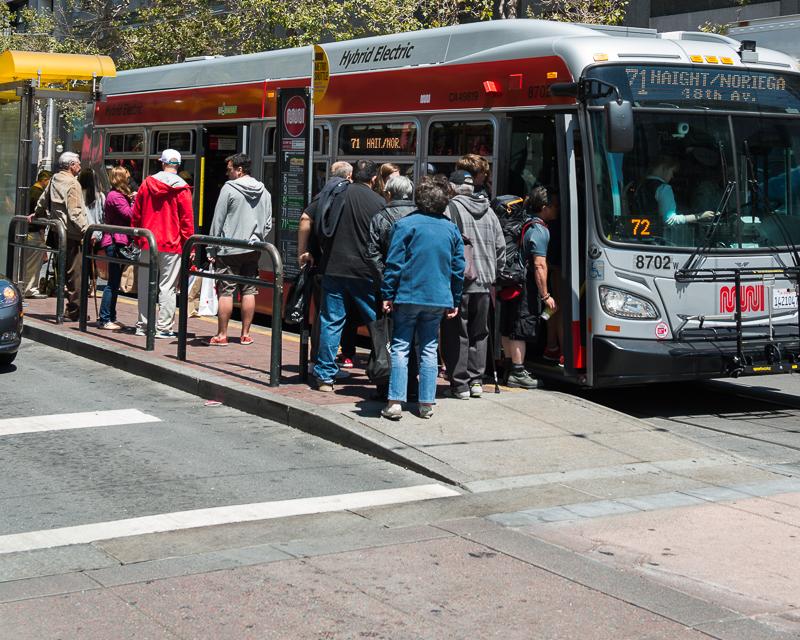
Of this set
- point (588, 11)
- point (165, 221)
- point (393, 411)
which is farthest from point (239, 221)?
point (588, 11)

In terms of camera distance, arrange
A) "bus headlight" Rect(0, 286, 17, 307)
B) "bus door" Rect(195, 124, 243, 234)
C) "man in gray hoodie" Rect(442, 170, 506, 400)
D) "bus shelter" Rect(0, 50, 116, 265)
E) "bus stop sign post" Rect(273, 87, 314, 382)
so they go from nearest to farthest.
A: "man in gray hoodie" Rect(442, 170, 506, 400)
"bus stop sign post" Rect(273, 87, 314, 382)
"bus headlight" Rect(0, 286, 17, 307)
"bus door" Rect(195, 124, 243, 234)
"bus shelter" Rect(0, 50, 116, 265)

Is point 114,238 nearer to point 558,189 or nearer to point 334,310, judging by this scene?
point 334,310

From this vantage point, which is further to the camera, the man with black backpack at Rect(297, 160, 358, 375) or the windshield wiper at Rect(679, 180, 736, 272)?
the windshield wiper at Rect(679, 180, 736, 272)

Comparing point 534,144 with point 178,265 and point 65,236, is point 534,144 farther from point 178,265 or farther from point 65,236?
point 65,236

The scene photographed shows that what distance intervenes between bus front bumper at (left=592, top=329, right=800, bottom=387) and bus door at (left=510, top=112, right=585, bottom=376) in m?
0.30

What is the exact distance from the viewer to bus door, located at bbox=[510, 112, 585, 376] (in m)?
10.0

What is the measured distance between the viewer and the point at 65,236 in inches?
529

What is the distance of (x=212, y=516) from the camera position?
6.91 m

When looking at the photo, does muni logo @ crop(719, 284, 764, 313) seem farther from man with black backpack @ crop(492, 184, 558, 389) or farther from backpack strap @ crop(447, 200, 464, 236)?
backpack strap @ crop(447, 200, 464, 236)

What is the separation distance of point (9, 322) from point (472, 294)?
4.37m

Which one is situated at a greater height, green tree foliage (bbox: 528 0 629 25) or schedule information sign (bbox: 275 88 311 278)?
green tree foliage (bbox: 528 0 629 25)

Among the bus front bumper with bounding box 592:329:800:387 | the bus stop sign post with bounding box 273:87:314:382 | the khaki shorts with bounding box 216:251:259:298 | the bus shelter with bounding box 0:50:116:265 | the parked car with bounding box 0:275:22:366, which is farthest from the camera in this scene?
the bus shelter with bounding box 0:50:116:265

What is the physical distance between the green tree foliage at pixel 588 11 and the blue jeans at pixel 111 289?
1114 centimetres

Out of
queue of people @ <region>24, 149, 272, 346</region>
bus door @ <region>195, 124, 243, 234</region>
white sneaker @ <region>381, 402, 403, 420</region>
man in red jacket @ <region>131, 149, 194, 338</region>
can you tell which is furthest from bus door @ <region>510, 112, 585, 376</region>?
bus door @ <region>195, 124, 243, 234</region>
